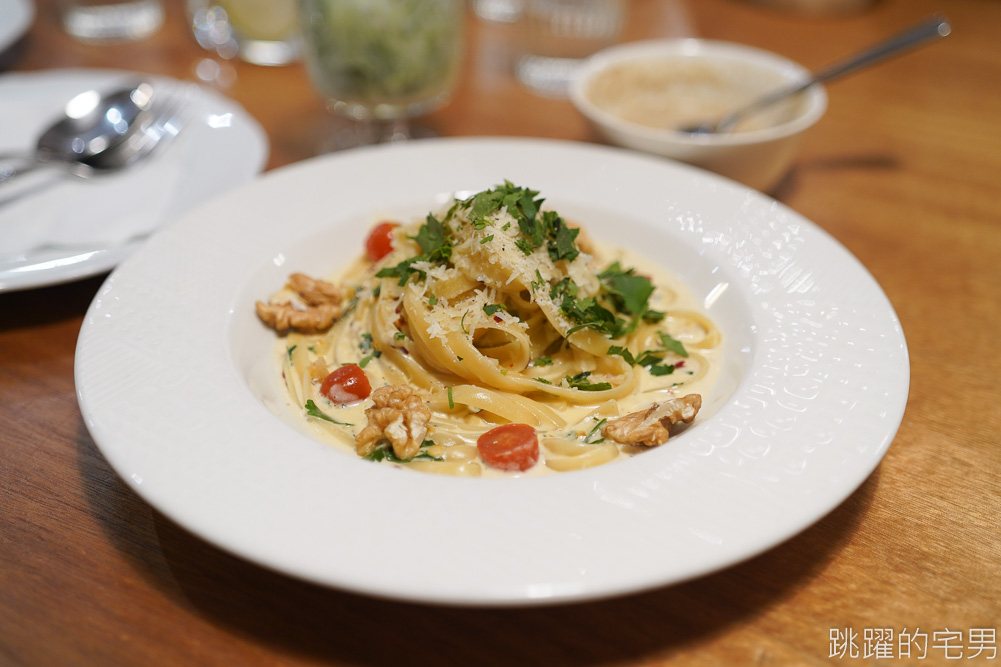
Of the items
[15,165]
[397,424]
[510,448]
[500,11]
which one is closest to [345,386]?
[397,424]

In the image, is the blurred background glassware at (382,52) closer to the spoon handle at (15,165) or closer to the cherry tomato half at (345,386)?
the spoon handle at (15,165)

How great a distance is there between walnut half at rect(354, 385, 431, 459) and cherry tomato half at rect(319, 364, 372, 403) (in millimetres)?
183

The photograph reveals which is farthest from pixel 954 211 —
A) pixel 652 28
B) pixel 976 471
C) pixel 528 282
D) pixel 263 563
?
pixel 263 563

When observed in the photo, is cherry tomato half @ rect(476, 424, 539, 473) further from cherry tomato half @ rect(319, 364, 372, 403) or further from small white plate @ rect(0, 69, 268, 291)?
small white plate @ rect(0, 69, 268, 291)

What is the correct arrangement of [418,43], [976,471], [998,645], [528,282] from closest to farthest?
1. [998,645]
2. [976,471]
3. [528,282]
4. [418,43]

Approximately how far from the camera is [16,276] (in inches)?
113

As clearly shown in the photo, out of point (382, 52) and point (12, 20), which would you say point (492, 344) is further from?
point (12, 20)

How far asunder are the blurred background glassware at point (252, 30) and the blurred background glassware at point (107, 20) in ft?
1.46

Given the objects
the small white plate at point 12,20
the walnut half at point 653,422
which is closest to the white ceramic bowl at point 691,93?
the walnut half at point 653,422

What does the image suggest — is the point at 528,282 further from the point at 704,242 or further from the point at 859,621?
the point at 859,621

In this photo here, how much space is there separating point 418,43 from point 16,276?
88.6 inches

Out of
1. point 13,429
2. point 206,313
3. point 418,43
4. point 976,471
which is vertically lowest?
point 13,429

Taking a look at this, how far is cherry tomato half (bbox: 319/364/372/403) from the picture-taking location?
2.70 m

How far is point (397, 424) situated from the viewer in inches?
95.0
